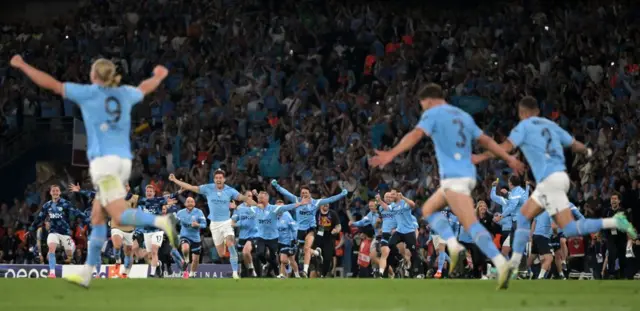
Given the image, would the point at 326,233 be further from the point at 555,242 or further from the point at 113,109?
the point at 113,109

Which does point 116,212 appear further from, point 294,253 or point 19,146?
point 19,146

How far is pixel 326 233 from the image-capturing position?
106 ft

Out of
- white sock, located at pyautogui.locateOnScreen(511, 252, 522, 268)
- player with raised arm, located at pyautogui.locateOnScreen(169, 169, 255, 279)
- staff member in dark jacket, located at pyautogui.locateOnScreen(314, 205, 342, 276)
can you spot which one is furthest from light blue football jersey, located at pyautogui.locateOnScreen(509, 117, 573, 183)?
staff member in dark jacket, located at pyautogui.locateOnScreen(314, 205, 342, 276)

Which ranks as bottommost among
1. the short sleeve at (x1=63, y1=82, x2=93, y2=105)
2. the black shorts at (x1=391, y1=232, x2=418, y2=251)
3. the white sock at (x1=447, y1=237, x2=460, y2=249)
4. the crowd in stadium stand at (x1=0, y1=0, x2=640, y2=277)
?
the white sock at (x1=447, y1=237, x2=460, y2=249)

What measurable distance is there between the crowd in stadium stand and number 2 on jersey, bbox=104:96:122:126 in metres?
18.4

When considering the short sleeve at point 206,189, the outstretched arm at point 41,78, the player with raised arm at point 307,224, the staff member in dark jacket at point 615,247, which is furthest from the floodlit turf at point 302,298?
the player with raised arm at point 307,224

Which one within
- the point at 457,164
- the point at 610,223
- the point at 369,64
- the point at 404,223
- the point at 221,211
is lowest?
the point at 610,223

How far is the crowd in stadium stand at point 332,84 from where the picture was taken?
34.0 m

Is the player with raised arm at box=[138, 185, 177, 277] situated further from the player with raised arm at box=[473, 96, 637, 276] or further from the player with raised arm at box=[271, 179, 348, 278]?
the player with raised arm at box=[473, 96, 637, 276]

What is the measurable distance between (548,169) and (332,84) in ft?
75.7

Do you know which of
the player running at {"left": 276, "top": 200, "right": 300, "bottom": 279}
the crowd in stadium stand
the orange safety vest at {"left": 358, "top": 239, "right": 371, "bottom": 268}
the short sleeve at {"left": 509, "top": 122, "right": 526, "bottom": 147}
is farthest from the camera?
the crowd in stadium stand

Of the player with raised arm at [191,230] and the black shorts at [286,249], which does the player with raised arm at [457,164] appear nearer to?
the player with raised arm at [191,230]

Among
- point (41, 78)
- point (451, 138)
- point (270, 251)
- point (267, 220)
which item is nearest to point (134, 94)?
point (41, 78)

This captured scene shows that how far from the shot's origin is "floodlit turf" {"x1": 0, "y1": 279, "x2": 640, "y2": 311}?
13.0 metres
